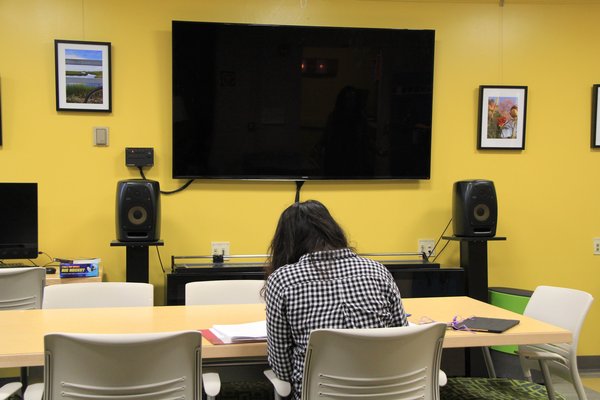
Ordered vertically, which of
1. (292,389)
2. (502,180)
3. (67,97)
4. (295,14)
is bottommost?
(292,389)

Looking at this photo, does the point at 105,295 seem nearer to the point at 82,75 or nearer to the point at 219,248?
the point at 219,248

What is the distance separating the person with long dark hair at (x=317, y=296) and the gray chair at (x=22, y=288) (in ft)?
4.84

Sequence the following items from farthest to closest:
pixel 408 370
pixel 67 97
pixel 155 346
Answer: pixel 67 97
pixel 408 370
pixel 155 346

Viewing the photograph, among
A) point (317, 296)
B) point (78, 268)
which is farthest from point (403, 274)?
point (317, 296)

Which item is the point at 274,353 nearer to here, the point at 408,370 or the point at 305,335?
the point at 305,335

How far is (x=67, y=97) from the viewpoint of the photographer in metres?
3.84

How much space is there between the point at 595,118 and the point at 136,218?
319cm

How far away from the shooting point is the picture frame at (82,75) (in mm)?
3816

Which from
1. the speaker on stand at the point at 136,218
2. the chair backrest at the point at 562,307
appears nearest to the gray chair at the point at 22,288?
the speaker on stand at the point at 136,218

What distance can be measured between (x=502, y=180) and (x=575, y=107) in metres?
0.73

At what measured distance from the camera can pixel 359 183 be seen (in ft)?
13.6

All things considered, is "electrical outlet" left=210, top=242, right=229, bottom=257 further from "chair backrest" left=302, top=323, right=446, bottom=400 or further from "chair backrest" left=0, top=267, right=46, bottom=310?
"chair backrest" left=302, top=323, right=446, bottom=400

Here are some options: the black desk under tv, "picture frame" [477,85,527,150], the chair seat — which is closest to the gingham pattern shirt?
the chair seat

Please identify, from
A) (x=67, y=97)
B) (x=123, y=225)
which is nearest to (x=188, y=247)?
(x=123, y=225)
